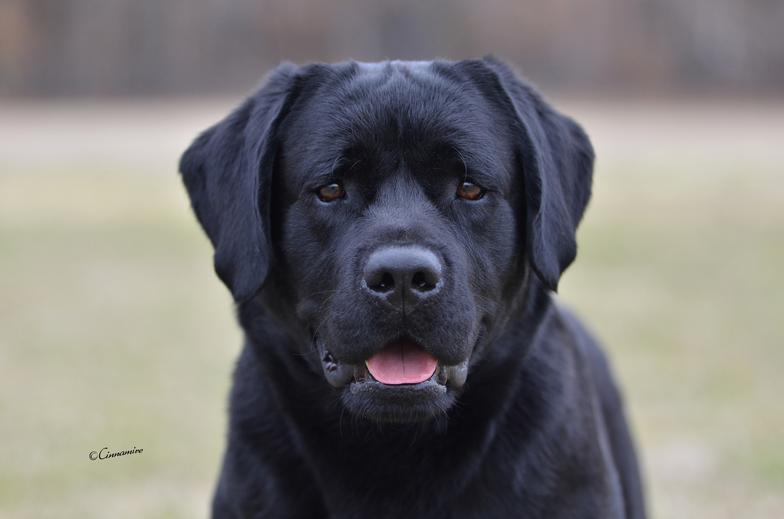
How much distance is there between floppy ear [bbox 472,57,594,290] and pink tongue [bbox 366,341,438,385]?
47 centimetres

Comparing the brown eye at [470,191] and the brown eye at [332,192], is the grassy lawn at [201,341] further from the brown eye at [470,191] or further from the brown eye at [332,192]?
the brown eye at [470,191]

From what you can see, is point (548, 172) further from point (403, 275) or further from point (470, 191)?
point (403, 275)

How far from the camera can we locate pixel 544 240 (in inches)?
134

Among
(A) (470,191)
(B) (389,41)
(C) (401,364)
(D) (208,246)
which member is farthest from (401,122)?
(B) (389,41)

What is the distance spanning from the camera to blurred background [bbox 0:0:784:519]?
623 cm

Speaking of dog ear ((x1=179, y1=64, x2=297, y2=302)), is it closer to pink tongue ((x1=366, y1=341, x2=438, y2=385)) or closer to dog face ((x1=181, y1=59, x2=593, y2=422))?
dog face ((x1=181, y1=59, x2=593, y2=422))

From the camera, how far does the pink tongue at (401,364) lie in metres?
3.16

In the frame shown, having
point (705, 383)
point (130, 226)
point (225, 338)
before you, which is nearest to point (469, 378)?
point (705, 383)

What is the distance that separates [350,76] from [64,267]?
9.52m

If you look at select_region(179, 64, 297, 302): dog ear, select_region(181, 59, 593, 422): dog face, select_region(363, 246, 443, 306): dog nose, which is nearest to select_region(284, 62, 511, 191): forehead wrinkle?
select_region(181, 59, 593, 422): dog face

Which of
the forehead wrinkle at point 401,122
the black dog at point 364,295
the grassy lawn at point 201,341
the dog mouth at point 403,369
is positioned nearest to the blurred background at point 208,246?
the grassy lawn at point 201,341

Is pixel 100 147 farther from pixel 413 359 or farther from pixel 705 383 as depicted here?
pixel 413 359

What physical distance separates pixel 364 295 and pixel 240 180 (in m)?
0.66

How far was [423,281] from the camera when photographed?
9.91ft
